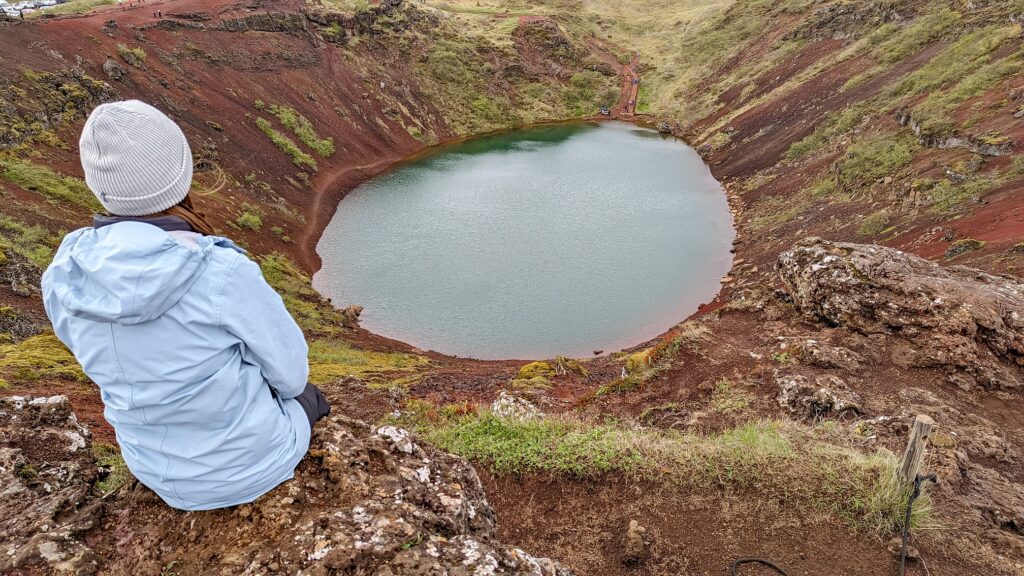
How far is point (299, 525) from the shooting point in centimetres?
286

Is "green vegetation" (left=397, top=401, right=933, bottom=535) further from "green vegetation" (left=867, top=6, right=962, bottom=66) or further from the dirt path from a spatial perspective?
the dirt path

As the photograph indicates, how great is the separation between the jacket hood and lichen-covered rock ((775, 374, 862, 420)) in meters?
8.34

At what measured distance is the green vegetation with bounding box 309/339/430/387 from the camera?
12461 millimetres

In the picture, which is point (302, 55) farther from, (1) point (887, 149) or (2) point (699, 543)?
(2) point (699, 543)

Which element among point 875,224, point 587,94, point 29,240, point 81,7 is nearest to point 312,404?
point 29,240

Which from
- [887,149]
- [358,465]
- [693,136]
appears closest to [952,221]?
[887,149]

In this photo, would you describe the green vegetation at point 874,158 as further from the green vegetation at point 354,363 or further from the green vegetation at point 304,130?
the green vegetation at point 304,130

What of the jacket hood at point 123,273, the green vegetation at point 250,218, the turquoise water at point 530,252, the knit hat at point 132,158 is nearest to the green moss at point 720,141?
the turquoise water at point 530,252

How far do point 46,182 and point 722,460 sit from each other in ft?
78.1

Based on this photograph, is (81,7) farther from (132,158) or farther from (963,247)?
(963,247)

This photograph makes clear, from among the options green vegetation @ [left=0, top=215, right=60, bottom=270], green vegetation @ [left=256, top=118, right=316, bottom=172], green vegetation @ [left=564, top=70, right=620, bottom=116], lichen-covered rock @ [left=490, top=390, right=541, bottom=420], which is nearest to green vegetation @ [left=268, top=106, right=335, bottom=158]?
green vegetation @ [left=256, top=118, right=316, bottom=172]

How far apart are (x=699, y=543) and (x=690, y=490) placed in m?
0.59

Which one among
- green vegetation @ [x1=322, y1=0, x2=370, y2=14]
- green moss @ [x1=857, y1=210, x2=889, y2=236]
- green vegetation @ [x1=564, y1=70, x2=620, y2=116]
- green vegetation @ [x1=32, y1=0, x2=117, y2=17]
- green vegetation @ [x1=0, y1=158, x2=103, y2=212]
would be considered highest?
green vegetation @ [x1=564, y1=70, x2=620, y2=116]

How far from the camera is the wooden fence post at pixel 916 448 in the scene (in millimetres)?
3988
